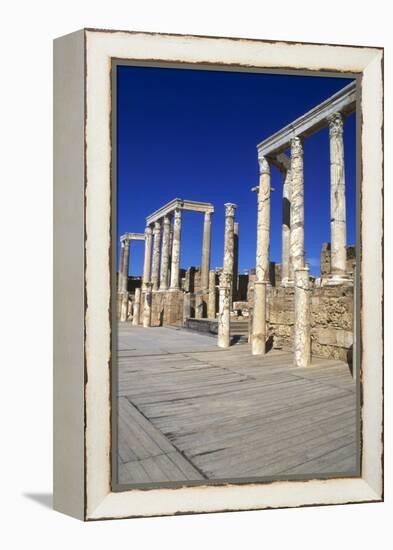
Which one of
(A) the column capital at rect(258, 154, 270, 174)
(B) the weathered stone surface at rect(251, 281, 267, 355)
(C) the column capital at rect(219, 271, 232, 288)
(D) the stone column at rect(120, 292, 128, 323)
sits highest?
(A) the column capital at rect(258, 154, 270, 174)

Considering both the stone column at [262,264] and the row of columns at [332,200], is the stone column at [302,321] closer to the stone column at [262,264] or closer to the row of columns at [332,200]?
the row of columns at [332,200]

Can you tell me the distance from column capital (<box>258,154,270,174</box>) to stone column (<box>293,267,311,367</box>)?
320cm

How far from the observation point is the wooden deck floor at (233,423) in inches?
134

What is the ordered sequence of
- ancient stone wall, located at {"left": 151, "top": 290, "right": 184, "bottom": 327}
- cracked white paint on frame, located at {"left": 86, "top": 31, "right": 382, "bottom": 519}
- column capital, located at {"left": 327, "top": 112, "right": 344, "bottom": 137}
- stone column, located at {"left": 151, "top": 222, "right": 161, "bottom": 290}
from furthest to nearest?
stone column, located at {"left": 151, "top": 222, "right": 161, "bottom": 290} → ancient stone wall, located at {"left": 151, "top": 290, "right": 184, "bottom": 327} → column capital, located at {"left": 327, "top": 112, "right": 344, "bottom": 137} → cracked white paint on frame, located at {"left": 86, "top": 31, "right": 382, "bottom": 519}

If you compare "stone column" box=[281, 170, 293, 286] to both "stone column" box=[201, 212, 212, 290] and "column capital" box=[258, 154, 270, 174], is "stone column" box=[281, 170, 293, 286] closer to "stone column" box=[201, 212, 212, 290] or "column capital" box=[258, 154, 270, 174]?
"column capital" box=[258, 154, 270, 174]

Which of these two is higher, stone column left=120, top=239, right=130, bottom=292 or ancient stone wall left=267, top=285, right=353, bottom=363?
stone column left=120, top=239, right=130, bottom=292

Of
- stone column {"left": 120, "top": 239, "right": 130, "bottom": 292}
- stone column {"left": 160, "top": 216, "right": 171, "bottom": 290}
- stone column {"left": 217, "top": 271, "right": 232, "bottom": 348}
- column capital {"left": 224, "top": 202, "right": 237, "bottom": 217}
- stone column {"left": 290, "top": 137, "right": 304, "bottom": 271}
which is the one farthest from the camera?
stone column {"left": 120, "top": 239, "right": 130, "bottom": 292}

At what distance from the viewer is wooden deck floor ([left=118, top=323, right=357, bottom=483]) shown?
3396 millimetres

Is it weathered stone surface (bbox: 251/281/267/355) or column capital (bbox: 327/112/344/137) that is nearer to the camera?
column capital (bbox: 327/112/344/137)

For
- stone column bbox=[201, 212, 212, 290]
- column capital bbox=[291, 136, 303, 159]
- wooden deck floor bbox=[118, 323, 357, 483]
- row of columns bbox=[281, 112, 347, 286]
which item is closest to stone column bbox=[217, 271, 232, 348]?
row of columns bbox=[281, 112, 347, 286]

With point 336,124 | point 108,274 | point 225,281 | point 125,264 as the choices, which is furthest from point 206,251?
point 108,274

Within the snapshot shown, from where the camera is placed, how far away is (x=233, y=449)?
11.7 ft

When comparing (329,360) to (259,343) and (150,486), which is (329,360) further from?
(150,486)

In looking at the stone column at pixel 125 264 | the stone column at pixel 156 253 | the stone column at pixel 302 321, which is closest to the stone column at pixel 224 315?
the stone column at pixel 302 321
